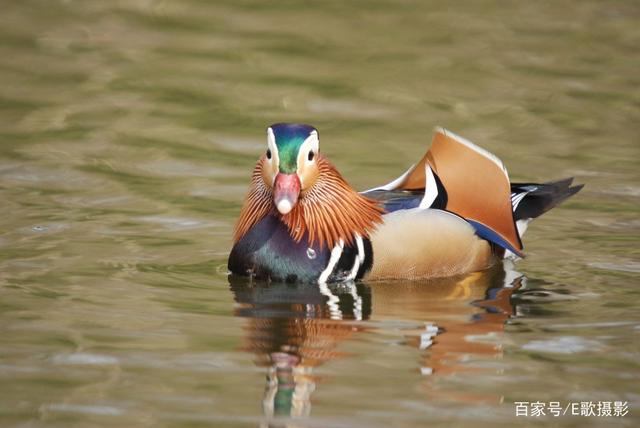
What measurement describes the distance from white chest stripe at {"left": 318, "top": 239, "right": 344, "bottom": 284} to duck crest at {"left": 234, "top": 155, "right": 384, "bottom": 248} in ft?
0.09

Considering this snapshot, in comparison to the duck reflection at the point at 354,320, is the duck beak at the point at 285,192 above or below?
above

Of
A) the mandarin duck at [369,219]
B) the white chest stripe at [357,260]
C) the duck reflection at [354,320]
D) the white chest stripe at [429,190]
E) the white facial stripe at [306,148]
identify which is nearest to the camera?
the duck reflection at [354,320]

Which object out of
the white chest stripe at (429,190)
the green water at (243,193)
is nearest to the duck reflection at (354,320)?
the green water at (243,193)

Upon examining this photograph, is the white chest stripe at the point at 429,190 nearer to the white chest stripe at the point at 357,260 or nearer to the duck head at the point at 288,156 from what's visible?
the white chest stripe at the point at 357,260

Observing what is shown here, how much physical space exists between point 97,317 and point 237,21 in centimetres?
748

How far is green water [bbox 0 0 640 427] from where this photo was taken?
17.4 ft

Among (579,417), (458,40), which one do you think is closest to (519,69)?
(458,40)

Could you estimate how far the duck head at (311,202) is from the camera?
6.82 m

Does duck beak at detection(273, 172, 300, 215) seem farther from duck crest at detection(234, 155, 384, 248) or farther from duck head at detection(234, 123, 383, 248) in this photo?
duck crest at detection(234, 155, 384, 248)

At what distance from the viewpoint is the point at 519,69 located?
12.1 metres

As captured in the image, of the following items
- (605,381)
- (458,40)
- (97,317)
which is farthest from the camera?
(458,40)

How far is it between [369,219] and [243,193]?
1.86 metres

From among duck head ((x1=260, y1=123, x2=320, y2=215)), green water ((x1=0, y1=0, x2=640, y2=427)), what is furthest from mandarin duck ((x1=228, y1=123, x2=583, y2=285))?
green water ((x1=0, y1=0, x2=640, y2=427))

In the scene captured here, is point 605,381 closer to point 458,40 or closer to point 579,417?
point 579,417
